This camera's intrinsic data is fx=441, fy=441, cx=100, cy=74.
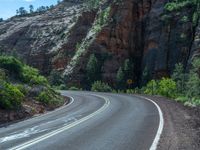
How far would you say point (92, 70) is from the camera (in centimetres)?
8475

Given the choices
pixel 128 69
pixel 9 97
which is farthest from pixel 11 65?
pixel 128 69

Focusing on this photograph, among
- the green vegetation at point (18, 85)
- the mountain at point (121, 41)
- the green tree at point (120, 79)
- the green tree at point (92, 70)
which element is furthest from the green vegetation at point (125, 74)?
the green vegetation at point (18, 85)

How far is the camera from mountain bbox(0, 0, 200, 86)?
3073 inches

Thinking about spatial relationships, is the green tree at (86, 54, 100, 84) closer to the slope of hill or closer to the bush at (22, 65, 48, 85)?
the slope of hill

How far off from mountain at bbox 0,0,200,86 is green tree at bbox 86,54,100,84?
1.36m

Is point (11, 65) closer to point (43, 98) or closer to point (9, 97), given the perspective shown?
point (43, 98)

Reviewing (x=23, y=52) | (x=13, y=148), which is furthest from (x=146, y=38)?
(x=13, y=148)

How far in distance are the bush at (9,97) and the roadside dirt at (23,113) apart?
0.44 metres

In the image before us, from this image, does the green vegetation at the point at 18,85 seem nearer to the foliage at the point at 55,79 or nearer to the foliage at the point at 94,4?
the foliage at the point at 55,79

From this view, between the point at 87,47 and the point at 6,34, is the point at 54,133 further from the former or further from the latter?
the point at 6,34

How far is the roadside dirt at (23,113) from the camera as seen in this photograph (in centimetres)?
2262

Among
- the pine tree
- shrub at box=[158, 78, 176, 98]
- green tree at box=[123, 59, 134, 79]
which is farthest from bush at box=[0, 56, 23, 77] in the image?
the pine tree

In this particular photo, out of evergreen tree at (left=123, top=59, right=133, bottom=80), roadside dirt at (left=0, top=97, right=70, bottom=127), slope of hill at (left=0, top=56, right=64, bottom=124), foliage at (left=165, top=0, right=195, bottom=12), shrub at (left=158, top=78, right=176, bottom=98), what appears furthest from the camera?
foliage at (left=165, top=0, right=195, bottom=12)

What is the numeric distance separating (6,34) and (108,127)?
11337 centimetres
